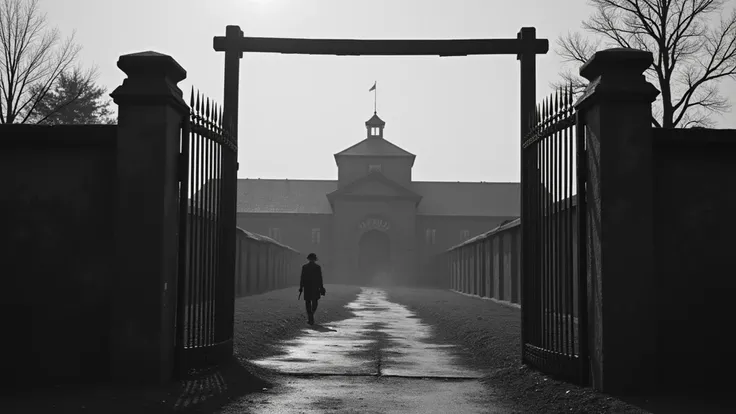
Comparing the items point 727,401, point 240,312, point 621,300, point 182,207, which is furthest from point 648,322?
point 240,312

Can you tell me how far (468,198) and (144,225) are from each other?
67402 millimetres

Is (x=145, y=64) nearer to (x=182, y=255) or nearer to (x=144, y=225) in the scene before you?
(x=144, y=225)

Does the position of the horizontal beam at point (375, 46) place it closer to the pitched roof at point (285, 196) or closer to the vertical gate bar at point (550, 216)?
the vertical gate bar at point (550, 216)

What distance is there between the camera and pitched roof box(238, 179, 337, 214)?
70.9 metres

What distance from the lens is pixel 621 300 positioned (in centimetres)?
676

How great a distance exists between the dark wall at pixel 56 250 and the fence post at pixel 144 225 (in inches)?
10.4

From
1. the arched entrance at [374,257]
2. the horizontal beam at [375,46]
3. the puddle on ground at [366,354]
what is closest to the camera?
the puddle on ground at [366,354]

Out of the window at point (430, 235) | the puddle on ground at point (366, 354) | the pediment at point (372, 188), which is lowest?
the puddle on ground at point (366, 354)

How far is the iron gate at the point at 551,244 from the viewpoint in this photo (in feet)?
23.7

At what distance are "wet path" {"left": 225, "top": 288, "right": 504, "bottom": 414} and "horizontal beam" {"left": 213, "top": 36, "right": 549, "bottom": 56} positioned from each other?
158 inches

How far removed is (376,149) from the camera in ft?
228

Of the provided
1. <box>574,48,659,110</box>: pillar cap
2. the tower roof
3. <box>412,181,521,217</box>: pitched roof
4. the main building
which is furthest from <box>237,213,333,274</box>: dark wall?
<box>574,48,659,110</box>: pillar cap

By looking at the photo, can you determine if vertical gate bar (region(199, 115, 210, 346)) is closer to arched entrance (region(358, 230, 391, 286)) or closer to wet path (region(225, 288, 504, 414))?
wet path (region(225, 288, 504, 414))

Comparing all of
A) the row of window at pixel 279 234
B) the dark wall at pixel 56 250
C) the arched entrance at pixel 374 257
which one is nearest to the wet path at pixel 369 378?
the dark wall at pixel 56 250
